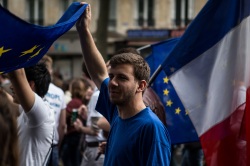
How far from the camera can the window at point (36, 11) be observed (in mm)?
35031

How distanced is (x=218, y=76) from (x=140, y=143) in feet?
5.61

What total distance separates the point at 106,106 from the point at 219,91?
3.71 feet

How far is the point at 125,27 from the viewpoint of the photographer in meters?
34.3

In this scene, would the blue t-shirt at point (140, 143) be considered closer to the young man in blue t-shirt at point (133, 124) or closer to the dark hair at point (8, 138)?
the young man in blue t-shirt at point (133, 124)

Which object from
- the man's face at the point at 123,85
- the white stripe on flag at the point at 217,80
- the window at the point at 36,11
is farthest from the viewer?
the window at the point at 36,11

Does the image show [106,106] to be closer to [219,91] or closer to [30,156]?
[30,156]

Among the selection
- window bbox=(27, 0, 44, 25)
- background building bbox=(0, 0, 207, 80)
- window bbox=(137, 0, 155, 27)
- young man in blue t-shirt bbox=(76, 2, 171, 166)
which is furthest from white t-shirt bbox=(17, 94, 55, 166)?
window bbox=(27, 0, 44, 25)

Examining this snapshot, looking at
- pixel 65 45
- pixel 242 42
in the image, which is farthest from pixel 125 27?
pixel 242 42

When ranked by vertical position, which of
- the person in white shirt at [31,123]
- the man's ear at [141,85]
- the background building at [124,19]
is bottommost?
the background building at [124,19]

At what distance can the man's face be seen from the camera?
370cm

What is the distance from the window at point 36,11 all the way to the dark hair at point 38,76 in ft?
99.6

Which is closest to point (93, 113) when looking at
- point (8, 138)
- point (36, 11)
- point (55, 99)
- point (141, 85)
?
point (55, 99)

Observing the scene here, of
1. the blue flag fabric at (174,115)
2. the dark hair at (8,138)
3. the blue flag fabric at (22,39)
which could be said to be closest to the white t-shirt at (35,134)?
the blue flag fabric at (22,39)

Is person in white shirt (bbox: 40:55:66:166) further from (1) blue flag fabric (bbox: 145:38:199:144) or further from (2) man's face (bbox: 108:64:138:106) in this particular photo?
(2) man's face (bbox: 108:64:138:106)
